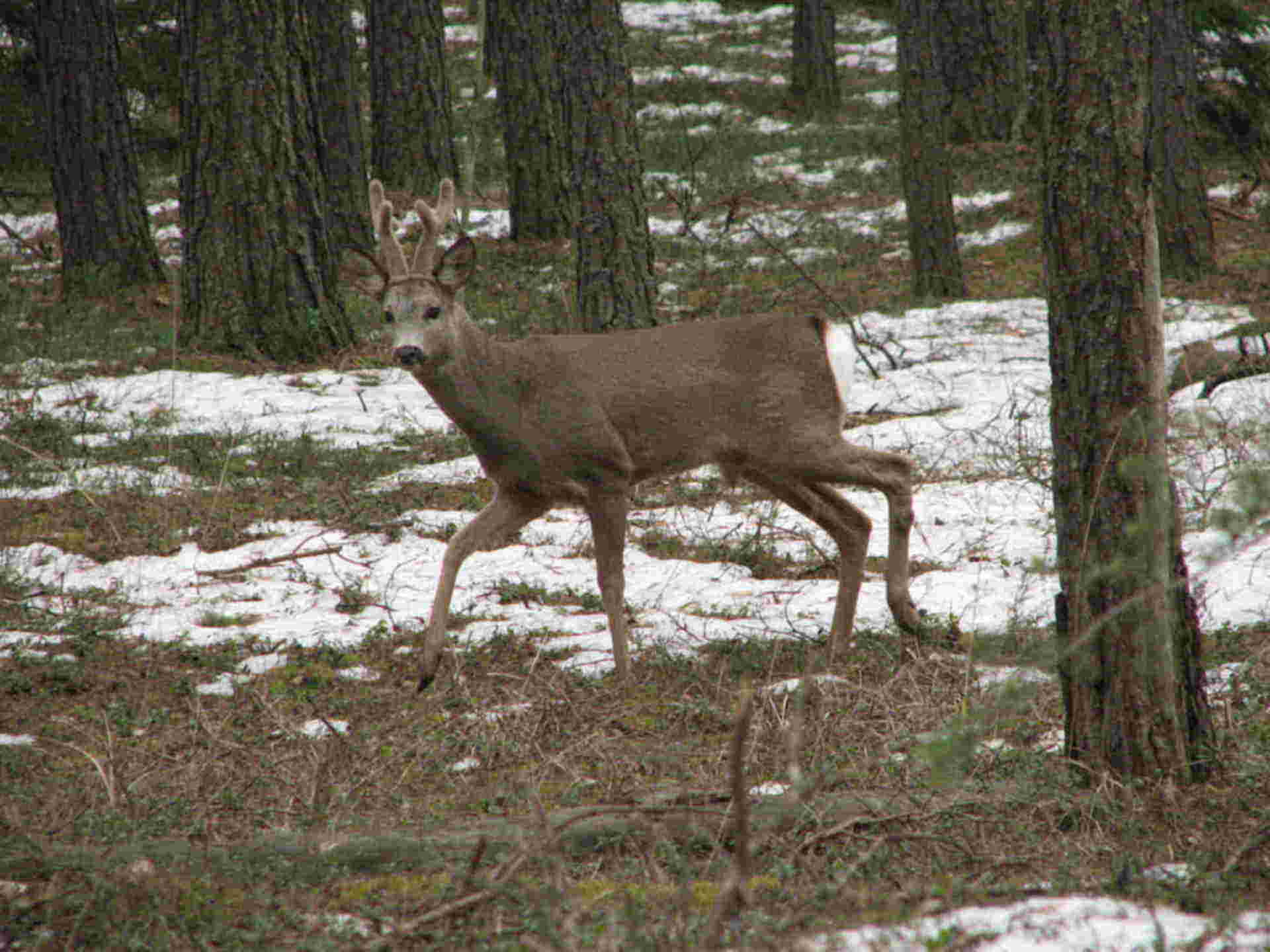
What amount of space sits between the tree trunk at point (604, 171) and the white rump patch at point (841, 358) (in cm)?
222

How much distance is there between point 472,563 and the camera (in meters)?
7.05

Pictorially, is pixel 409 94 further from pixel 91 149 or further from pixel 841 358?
pixel 841 358

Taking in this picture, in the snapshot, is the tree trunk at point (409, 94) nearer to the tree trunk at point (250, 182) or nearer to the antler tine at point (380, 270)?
the tree trunk at point (250, 182)

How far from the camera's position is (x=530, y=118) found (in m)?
14.8

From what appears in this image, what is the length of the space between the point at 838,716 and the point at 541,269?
10061 millimetres

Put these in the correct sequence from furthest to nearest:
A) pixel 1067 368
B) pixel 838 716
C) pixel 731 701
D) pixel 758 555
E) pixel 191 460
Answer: pixel 191 460 → pixel 758 555 → pixel 731 701 → pixel 838 716 → pixel 1067 368

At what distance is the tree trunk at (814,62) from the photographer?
2277 centimetres

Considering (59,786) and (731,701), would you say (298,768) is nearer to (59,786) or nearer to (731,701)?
(59,786)

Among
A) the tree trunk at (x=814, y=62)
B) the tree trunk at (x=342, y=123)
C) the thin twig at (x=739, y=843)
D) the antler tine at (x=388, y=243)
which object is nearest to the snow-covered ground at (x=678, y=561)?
the thin twig at (x=739, y=843)

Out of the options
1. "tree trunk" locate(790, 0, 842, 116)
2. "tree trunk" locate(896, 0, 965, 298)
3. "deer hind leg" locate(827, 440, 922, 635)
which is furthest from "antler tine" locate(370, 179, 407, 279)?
"tree trunk" locate(790, 0, 842, 116)

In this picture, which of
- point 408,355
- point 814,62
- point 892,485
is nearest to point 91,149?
point 408,355

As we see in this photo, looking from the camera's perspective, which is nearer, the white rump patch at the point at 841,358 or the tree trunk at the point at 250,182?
the white rump patch at the point at 841,358

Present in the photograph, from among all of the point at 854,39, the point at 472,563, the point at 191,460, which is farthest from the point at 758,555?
the point at 854,39

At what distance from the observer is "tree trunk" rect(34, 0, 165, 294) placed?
40.2ft
